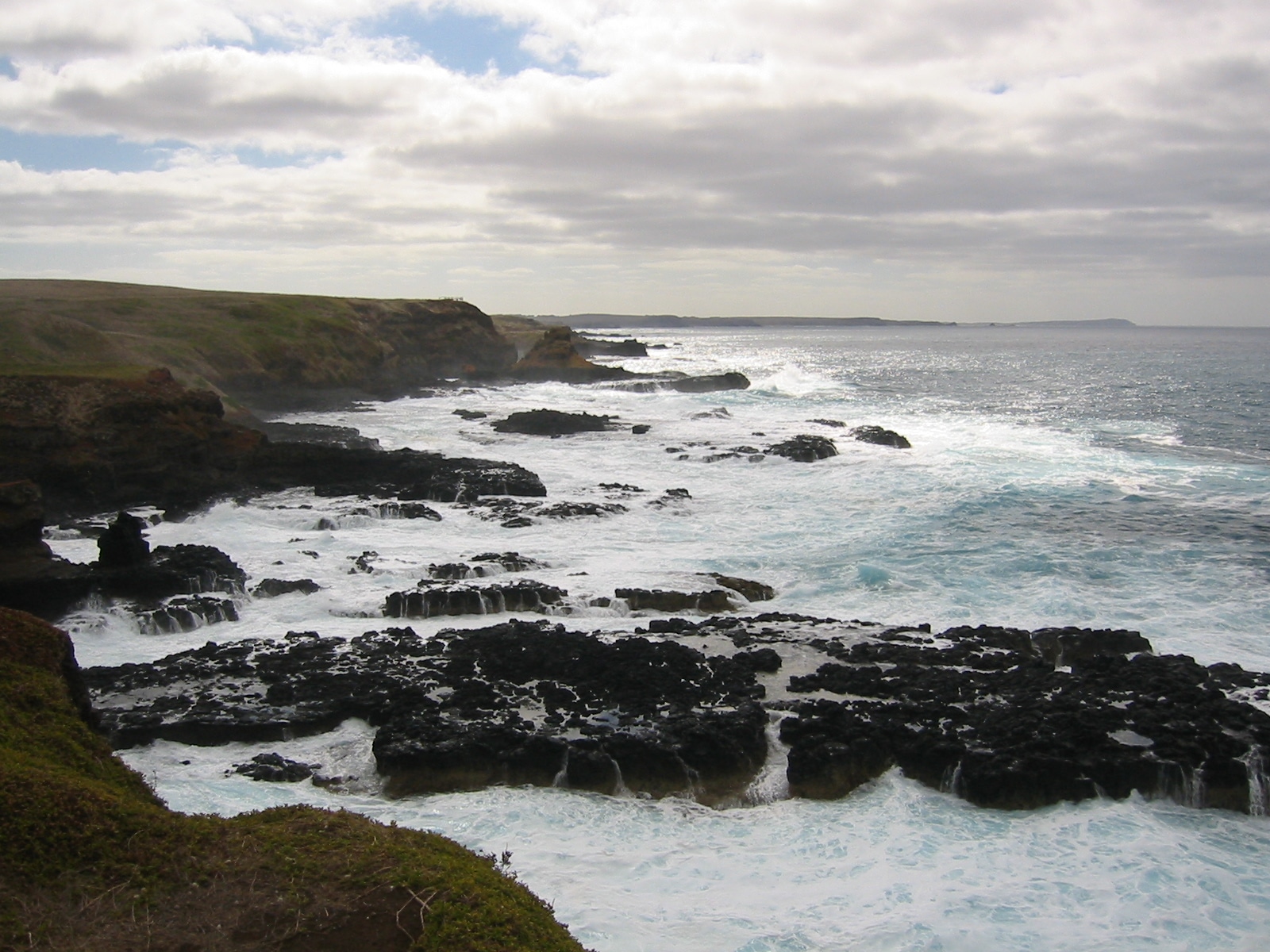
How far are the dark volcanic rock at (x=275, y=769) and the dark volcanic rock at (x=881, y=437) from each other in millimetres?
36698

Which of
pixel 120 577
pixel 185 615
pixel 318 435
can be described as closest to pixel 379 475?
pixel 318 435

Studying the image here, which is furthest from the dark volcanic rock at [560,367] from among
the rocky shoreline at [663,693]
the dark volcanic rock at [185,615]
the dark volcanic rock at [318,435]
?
the dark volcanic rock at [185,615]

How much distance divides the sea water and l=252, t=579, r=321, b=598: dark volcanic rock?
0.32 meters

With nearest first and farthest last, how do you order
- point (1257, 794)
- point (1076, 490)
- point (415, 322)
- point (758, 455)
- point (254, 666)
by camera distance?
1. point (1257, 794)
2. point (254, 666)
3. point (1076, 490)
4. point (758, 455)
5. point (415, 322)

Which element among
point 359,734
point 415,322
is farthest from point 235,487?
point 415,322

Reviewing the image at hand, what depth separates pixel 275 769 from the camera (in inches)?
582

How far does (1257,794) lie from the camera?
1430 centimetres

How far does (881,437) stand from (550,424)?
1715cm

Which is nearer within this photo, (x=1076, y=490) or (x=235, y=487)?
(x=235, y=487)

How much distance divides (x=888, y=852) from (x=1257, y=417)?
2335 inches

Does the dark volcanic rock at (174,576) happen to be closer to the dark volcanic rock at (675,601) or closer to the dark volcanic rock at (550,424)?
the dark volcanic rock at (675,601)

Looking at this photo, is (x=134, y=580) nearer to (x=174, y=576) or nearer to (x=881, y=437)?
(x=174, y=576)

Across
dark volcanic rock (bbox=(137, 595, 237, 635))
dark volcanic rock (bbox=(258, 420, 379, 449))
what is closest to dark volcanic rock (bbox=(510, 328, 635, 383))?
dark volcanic rock (bbox=(258, 420, 379, 449))

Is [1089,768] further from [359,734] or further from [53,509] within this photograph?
[53,509]
